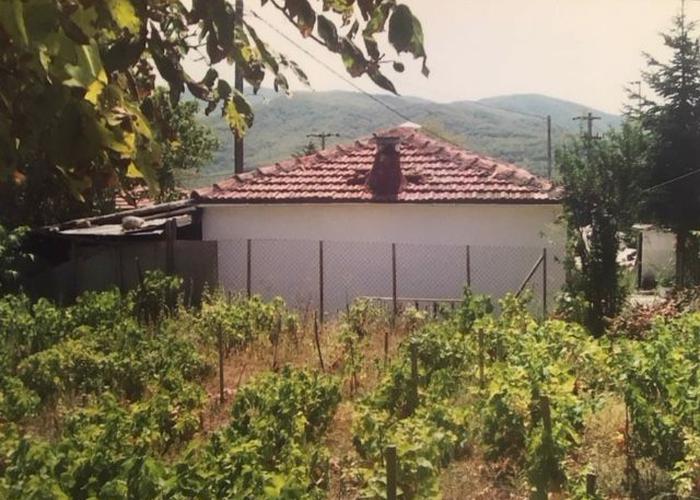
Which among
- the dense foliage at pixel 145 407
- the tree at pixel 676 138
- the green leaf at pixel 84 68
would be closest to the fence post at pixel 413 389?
the dense foliage at pixel 145 407

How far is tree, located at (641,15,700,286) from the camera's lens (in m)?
24.7

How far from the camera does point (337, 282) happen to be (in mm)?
15289

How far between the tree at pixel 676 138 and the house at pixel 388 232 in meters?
10.6

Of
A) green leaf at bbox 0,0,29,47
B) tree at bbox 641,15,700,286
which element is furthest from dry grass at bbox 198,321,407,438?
tree at bbox 641,15,700,286

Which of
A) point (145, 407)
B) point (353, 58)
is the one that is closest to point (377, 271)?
point (145, 407)

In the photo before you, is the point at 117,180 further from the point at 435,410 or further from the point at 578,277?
the point at 578,277

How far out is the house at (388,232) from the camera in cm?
1496

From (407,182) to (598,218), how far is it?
4020 mm

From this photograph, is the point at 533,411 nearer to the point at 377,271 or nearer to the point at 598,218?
the point at 598,218

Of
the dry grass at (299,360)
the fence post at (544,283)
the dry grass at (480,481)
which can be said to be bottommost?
the dry grass at (480,481)

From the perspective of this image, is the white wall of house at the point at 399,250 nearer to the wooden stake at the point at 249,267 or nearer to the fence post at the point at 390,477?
the wooden stake at the point at 249,267

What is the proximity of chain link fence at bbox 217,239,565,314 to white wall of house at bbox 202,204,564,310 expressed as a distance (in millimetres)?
19

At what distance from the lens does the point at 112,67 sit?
81.7 inches

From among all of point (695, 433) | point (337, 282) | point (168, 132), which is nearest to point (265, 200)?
point (337, 282)
